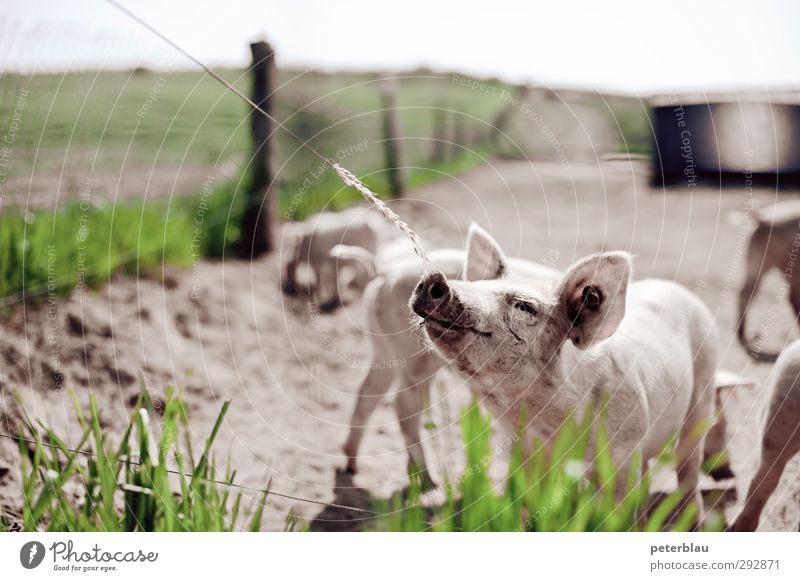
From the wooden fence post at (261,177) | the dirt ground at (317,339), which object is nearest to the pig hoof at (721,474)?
the dirt ground at (317,339)

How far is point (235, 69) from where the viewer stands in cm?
264

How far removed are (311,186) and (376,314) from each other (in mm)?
1064

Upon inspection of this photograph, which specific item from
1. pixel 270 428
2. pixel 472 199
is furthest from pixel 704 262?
pixel 270 428

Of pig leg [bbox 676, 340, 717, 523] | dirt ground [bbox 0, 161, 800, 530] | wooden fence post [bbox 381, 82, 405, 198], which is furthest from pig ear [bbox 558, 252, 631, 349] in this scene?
wooden fence post [bbox 381, 82, 405, 198]

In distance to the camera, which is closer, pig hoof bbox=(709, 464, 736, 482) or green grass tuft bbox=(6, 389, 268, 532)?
green grass tuft bbox=(6, 389, 268, 532)

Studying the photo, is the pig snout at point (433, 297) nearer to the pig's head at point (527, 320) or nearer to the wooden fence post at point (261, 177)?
the pig's head at point (527, 320)

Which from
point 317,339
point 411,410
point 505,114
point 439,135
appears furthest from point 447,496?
point 317,339

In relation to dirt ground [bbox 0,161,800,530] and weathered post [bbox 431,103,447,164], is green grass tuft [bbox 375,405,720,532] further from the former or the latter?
weathered post [bbox 431,103,447,164]

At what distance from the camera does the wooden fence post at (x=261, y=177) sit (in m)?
2.79

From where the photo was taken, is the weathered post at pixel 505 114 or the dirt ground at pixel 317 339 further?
the dirt ground at pixel 317 339

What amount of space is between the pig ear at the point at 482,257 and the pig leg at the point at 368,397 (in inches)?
27.0

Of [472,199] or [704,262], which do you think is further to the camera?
[704,262]

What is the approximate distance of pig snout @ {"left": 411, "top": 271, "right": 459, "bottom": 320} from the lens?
134 centimetres

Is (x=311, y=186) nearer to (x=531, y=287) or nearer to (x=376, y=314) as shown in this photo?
(x=376, y=314)
